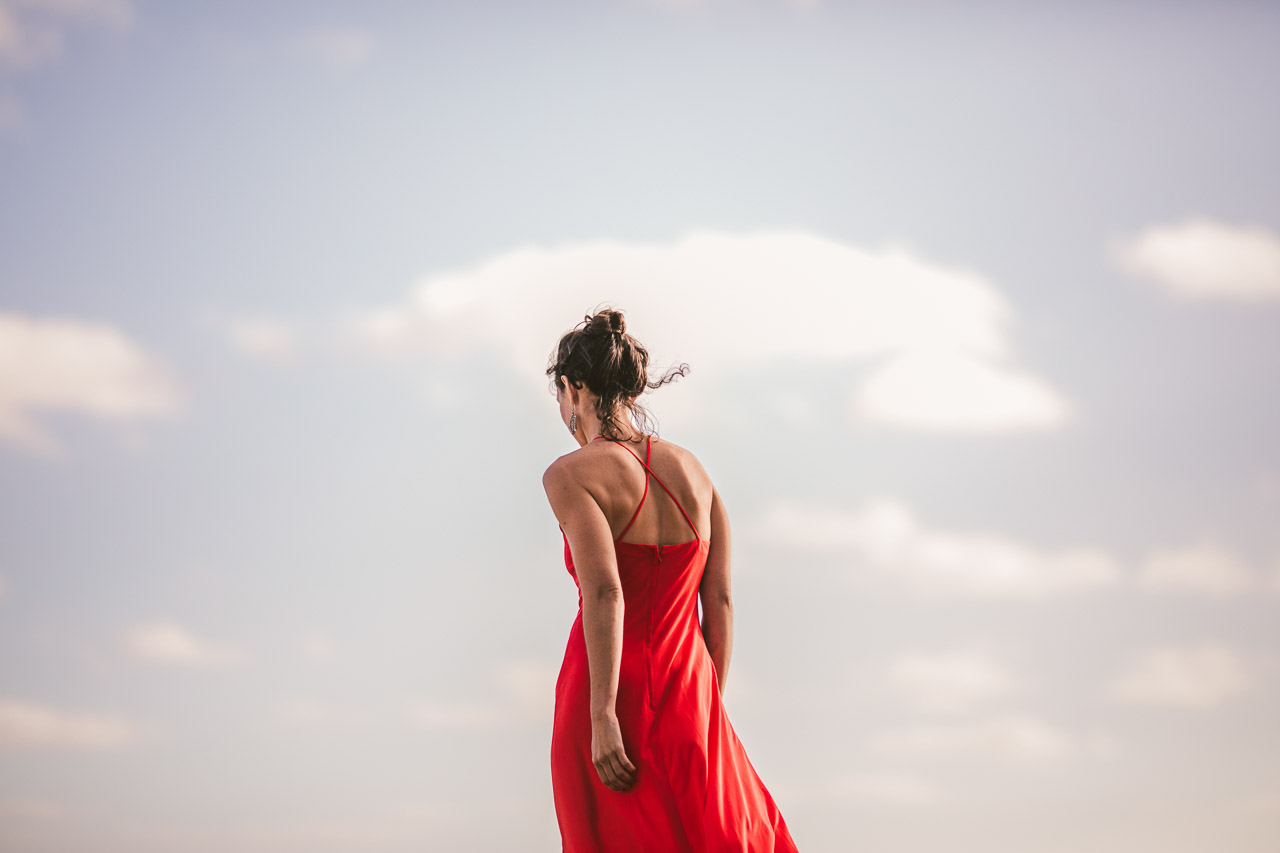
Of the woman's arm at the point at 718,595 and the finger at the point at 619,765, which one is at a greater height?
the woman's arm at the point at 718,595

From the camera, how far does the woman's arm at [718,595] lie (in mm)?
2543

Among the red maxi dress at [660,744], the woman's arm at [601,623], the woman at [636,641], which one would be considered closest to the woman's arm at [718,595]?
the woman at [636,641]

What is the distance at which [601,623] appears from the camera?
2234mm

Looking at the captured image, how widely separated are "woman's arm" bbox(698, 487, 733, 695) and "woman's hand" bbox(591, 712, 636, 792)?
38 cm

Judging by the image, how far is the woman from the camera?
2.23 m

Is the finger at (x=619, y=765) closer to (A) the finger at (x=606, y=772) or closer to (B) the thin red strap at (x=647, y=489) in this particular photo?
(A) the finger at (x=606, y=772)

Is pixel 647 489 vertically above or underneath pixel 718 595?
above

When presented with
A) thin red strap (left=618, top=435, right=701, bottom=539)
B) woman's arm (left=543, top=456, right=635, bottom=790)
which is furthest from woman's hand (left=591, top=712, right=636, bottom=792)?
thin red strap (left=618, top=435, right=701, bottom=539)

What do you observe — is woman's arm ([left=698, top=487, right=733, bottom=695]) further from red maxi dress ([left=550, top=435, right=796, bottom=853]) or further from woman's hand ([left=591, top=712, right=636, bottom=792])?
woman's hand ([left=591, top=712, right=636, bottom=792])

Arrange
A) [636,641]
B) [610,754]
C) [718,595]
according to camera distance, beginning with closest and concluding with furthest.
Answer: [610,754] < [636,641] < [718,595]

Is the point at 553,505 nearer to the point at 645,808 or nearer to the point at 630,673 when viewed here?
the point at 630,673

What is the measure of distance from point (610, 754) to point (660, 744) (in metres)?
0.11

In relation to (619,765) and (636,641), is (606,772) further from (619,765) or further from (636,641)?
(636,641)

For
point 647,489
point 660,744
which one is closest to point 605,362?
point 647,489
